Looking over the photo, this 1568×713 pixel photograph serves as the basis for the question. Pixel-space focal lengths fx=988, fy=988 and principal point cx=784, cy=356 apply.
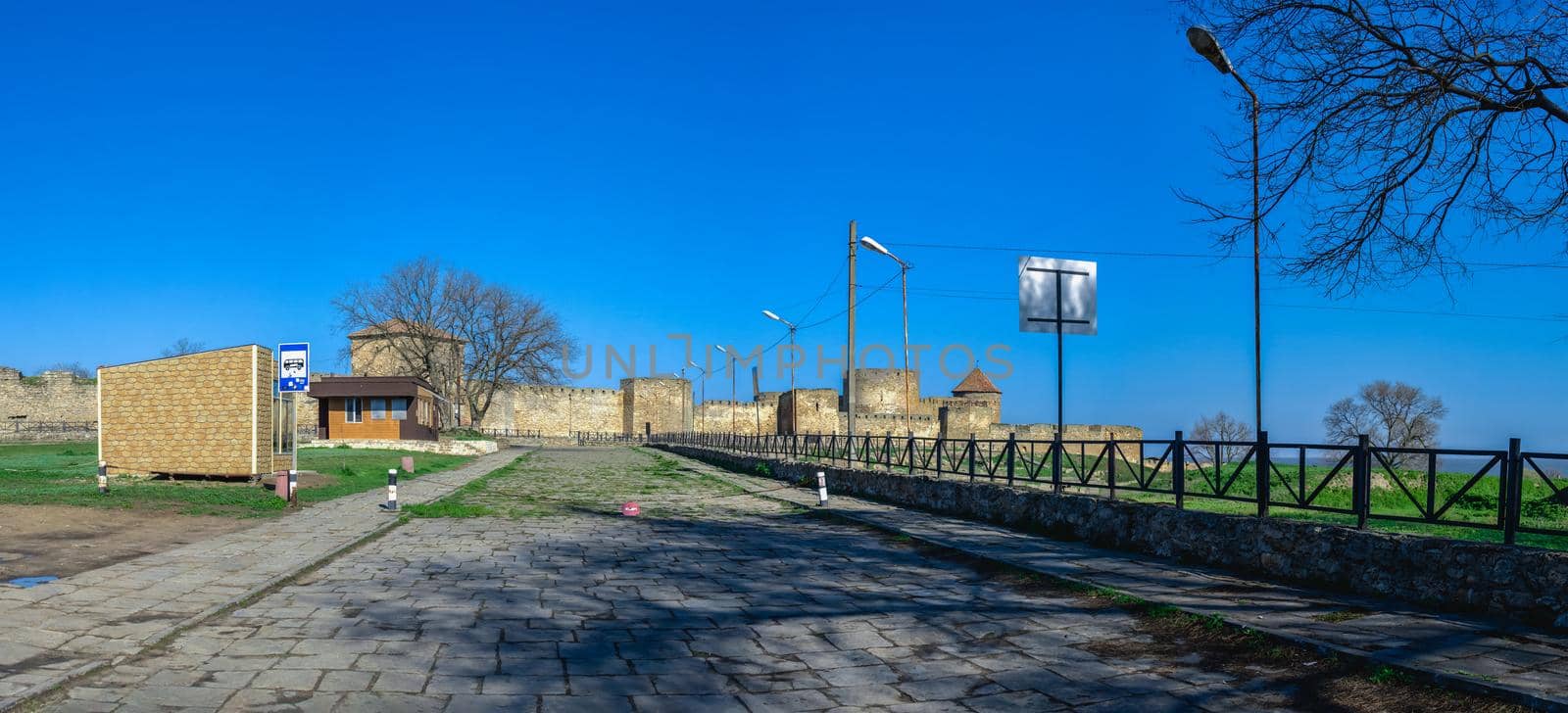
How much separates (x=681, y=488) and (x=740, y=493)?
195 cm

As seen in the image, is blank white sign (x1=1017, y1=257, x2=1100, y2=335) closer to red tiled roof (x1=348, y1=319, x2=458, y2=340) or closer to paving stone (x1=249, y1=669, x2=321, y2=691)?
paving stone (x1=249, y1=669, x2=321, y2=691)

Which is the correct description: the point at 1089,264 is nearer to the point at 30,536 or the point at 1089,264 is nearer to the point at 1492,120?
the point at 1492,120

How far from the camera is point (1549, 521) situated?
27.1 ft

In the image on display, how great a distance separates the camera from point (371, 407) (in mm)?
45594

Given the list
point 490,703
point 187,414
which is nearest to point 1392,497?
point 490,703

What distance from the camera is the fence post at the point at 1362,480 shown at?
305 inches

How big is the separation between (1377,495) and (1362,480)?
2789 mm

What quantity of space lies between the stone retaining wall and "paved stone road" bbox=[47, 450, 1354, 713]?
1898 mm

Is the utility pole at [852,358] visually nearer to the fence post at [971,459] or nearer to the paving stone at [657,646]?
the fence post at [971,459]

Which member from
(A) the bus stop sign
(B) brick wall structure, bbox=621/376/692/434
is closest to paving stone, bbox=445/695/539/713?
(A) the bus stop sign

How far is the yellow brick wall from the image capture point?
18719mm

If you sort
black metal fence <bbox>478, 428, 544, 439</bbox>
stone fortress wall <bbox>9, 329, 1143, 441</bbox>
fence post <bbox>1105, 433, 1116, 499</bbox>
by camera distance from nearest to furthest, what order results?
fence post <bbox>1105, 433, 1116, 499</bbox> < stone fortress wall <bbox>9, 329, 1143, 441</bbox> < black metal fence <bbox>478, 428, 544, 439</bbox>

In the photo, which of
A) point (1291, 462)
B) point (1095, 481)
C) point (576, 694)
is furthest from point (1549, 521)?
point (576, 694)

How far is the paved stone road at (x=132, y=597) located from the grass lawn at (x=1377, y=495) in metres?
8.68
